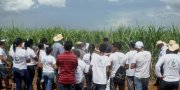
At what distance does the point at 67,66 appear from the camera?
12125mm

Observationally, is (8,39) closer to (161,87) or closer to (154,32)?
(154,32)

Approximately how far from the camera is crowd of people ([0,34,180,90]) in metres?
11.8

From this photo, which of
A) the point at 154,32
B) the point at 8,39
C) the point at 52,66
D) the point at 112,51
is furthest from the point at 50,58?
the point at 8,39

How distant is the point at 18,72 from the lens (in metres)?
14.1

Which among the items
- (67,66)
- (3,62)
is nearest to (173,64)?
(67,66)

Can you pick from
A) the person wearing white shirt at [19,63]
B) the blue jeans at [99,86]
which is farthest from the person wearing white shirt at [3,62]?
the blue jeans at [99,86]

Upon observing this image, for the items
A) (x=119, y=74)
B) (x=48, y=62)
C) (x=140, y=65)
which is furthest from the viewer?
(x=48, y=62)

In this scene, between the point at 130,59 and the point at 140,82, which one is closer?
the point at 140,82

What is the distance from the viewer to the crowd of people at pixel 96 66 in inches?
465

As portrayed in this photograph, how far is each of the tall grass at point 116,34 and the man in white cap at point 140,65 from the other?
26.3ft

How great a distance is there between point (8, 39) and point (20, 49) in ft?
42.3

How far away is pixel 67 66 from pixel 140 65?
2.21 meters

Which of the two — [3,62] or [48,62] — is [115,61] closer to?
[48,62]

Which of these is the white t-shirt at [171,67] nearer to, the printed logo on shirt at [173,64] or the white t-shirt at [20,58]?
the printed logo on shirt at [173,64]
